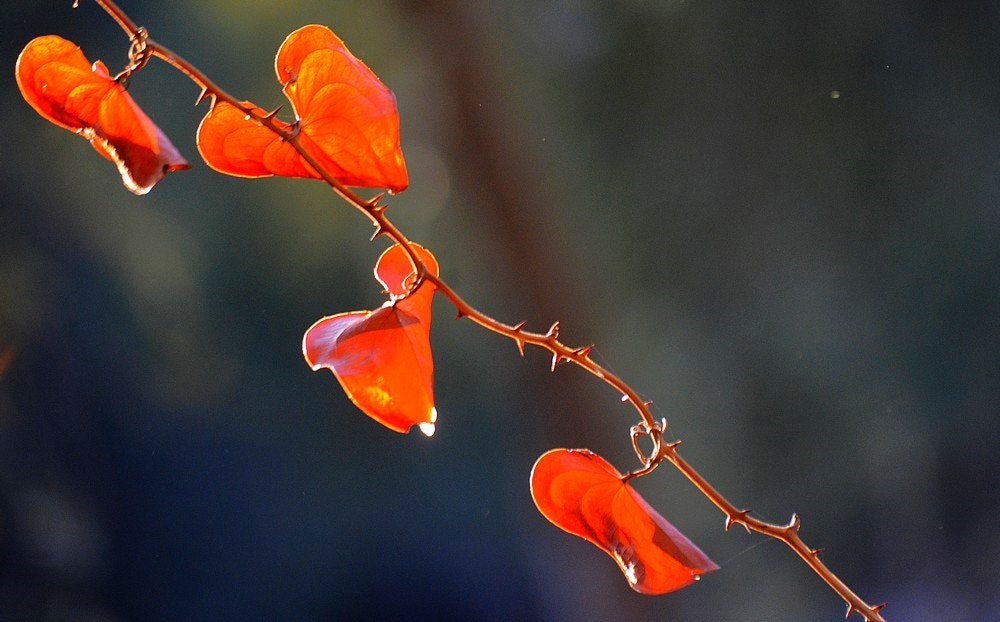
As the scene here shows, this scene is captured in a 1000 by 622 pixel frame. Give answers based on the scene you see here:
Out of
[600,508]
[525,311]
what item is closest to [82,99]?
[600,508]

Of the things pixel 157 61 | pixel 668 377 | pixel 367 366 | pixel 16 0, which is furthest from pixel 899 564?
pixel 16 0

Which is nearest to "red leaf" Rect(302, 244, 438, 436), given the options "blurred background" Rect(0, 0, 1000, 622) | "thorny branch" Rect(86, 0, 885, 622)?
"thorny branch" Rect(86, 0, 885, 622)

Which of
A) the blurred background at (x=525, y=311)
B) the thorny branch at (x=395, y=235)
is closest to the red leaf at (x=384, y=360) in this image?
the thorny branch at (x=395, y=235)

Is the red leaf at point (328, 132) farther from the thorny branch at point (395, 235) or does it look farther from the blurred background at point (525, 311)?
the blurred background at point (525, 311)

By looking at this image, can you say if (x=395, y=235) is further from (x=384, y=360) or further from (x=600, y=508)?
(x=600, y=508)

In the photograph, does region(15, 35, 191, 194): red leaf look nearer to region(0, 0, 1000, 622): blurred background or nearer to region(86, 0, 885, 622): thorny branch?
region(86, 0, 885, 622): thorny branch
